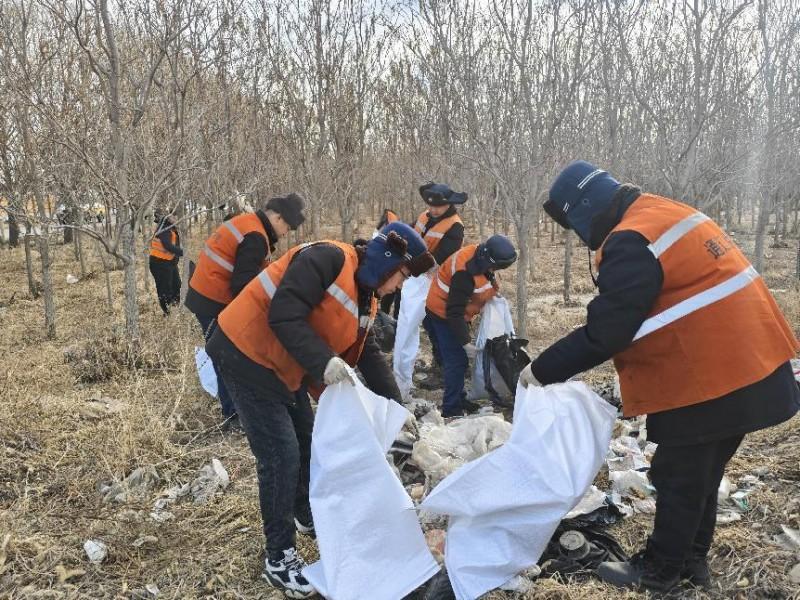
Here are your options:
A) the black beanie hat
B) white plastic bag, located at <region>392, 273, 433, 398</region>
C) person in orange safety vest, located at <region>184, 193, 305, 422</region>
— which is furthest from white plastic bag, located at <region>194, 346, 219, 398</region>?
white plastic bag, located at <region>392, 273, 433, 398</region>

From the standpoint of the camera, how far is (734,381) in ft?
6.19

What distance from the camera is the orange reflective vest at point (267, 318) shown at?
2.25 m

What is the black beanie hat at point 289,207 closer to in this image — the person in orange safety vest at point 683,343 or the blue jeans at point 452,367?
the blue jeans at point 452,367

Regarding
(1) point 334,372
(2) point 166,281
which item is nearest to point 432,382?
(1) point 334,372

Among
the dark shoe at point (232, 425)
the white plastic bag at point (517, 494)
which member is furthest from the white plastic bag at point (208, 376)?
the white plastic bag at point (517, 494)

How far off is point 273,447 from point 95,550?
103cm

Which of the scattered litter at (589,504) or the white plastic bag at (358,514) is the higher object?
the white plastic bag at (358,514)

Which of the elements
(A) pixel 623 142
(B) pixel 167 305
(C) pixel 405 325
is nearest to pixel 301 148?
(B) pixel 167 305

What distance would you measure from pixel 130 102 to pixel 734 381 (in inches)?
263

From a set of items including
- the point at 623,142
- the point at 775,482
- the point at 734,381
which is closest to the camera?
the point at 734,381

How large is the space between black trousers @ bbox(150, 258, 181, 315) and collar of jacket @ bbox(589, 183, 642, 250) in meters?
7.08

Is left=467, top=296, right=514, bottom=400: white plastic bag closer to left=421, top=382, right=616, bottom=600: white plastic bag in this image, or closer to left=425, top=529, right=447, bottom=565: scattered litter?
left=425, top=529, right=447, bottom=565: scattered litter

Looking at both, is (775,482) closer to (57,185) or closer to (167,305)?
(167,305)

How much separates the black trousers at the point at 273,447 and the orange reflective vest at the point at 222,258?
63.2 inches
